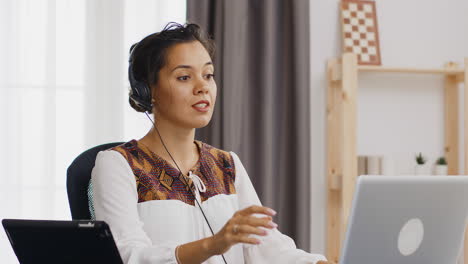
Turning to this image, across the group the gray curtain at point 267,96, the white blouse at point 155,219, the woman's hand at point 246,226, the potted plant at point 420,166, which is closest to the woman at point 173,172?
the white blouse at point 155,219

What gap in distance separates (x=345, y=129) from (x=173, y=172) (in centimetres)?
138

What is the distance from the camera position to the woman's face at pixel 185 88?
1433 mm

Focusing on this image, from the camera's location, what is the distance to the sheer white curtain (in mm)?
2545

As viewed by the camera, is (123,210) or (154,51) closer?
(123,210)

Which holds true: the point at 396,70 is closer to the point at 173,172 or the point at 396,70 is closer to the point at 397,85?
the point at 397,85

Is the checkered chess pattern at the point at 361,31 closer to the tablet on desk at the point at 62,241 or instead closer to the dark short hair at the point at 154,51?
the dark short hair at the point at 154,51

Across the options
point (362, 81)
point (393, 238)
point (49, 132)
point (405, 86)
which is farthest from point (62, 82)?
point (393, 238)

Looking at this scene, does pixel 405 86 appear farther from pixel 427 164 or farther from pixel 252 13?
pixel 252 13

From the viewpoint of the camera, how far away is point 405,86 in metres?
2.98

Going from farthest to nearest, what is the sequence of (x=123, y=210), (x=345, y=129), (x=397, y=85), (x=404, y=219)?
(x=397, y=85) → (x=345, y=129) → (x=123, y=210) → (x=404, y=219)

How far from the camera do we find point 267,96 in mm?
2711

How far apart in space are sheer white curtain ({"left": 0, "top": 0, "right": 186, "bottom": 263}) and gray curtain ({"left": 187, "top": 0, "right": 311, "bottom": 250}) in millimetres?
322

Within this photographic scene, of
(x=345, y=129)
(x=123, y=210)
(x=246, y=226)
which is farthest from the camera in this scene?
(x=345, y=129)

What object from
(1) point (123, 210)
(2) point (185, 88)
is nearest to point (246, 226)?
(1) point (123, 210)
